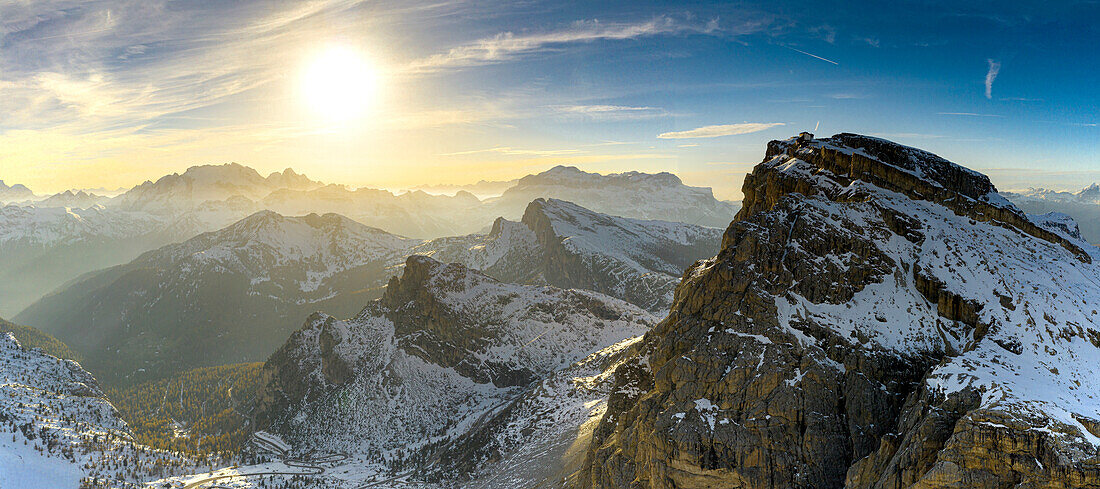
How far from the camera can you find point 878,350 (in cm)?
8044

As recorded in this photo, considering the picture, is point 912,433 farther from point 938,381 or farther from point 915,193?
point 915,193

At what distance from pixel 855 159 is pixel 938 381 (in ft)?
159

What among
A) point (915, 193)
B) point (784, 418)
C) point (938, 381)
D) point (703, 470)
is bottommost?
point (703, 470)

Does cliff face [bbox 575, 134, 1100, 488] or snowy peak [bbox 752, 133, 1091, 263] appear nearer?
cliff face [bbox 575, 134, 1100, 488]

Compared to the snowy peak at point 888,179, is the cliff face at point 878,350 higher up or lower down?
lower down

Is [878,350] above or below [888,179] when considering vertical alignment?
below

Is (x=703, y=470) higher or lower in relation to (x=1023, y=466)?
lower

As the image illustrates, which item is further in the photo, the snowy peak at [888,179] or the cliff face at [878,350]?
the snowy peak at [888,179]

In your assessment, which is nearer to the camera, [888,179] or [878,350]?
[878,350]

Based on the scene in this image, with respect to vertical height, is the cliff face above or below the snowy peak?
below

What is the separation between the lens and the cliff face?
60656 mm

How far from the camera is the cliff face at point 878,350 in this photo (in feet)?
199

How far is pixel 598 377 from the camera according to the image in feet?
640

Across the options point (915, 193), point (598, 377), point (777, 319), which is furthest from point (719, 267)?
point (598, 377)
